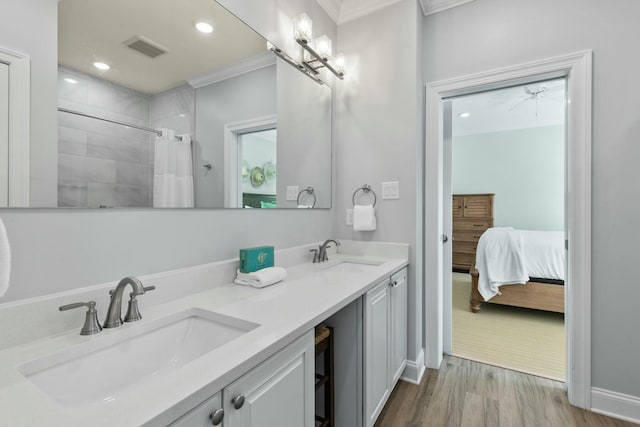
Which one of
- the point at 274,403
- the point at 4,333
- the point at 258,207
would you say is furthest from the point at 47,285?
the point at 258,207

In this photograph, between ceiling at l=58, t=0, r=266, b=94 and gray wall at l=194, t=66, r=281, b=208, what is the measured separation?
92mm

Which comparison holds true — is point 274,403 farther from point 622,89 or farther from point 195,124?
point 622,89

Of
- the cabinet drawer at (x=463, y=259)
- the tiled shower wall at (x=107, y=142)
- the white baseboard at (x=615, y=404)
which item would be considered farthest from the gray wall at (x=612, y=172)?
the cabinet drawer at (x=463, y=259)

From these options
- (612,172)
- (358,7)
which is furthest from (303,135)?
(612,172)

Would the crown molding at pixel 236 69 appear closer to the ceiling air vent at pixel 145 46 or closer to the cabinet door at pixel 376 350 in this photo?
the ceiling air vent at pixel 145 46

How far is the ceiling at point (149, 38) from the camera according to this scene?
0.93 metres

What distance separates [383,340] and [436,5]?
7.39 ft

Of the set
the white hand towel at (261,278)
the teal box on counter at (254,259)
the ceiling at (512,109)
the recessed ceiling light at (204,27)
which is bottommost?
the white hand towel at (261,278)

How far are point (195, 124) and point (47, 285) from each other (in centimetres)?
75

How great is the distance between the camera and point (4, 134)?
0.78m

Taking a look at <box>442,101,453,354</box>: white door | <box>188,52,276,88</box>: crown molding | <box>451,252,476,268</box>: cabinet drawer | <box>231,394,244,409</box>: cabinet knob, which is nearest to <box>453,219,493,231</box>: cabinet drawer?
<box>451,252,476,268</box>: cabinet drawer

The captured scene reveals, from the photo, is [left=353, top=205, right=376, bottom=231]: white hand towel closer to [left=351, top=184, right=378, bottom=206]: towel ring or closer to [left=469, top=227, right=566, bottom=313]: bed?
[left=351, top=184, right=378, bottom=206]: towel ring

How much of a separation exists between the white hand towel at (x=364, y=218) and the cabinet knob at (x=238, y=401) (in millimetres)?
1513

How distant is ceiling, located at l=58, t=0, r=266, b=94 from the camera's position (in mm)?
925
